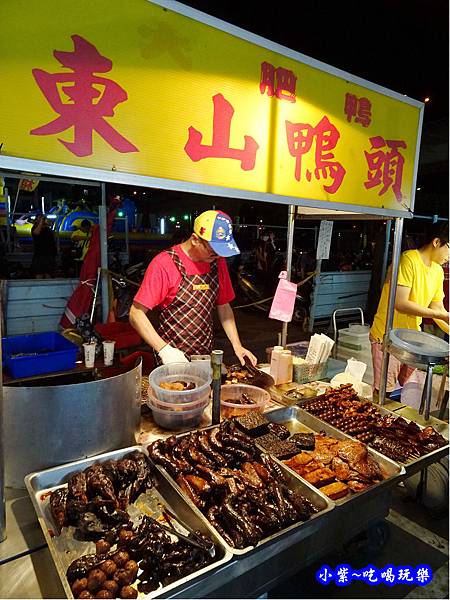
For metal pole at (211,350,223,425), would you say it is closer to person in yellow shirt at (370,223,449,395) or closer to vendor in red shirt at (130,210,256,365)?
vendor in red shirt at (130,210,256,365)

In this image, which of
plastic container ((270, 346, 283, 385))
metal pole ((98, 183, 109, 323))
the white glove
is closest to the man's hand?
plastic container ((270, 346, 283, 385))

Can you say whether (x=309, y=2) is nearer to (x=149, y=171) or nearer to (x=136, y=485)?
(x=149, y=171)

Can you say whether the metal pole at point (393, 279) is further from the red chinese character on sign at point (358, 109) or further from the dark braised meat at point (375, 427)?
the red chinese character on sign at point (358, 109)

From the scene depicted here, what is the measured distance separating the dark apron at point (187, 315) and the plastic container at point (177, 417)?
104cm

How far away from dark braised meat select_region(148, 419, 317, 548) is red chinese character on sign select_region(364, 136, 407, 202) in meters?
1.96

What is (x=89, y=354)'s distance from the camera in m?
4.91

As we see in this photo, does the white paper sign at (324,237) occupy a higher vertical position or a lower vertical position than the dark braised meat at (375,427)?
higher

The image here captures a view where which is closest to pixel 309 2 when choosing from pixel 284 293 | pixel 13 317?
pixel 284 293

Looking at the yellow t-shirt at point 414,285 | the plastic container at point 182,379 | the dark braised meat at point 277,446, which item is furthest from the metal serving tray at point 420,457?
the yellow t-shirt at point 414,285

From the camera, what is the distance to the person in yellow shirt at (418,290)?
12.8 ft

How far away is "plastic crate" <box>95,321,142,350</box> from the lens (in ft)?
18.4

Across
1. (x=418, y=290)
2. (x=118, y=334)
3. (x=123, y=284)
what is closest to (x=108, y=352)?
A: (x=118, y=334)

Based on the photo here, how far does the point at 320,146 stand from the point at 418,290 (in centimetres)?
228

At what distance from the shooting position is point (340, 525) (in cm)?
191
